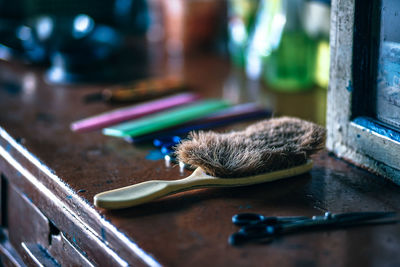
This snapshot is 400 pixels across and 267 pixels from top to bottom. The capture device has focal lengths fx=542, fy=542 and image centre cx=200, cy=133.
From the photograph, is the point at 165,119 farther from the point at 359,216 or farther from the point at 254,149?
the point at 359,216

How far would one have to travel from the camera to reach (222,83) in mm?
1162

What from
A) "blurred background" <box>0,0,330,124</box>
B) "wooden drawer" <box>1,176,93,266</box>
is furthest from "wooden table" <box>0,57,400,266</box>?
"blurred background" <box>0,0,330,124</box>

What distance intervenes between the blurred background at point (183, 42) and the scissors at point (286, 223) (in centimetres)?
39

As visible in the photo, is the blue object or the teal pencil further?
the teal pencil

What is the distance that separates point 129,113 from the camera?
0.93 meters

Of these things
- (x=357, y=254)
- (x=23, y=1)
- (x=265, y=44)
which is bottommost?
(x=357, y=254)

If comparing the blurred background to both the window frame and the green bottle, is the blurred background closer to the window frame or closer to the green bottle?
the green bottle

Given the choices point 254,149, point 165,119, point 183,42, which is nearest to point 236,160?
point 254,149

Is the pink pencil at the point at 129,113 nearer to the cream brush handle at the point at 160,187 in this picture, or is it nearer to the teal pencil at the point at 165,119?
the teal pencil at the point at 165,119

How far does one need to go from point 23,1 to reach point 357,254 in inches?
48.0

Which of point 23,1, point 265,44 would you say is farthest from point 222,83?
point 23,1

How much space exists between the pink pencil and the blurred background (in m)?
0.11

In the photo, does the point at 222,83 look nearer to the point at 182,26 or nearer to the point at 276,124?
the point at 182,26

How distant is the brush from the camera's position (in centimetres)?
61
